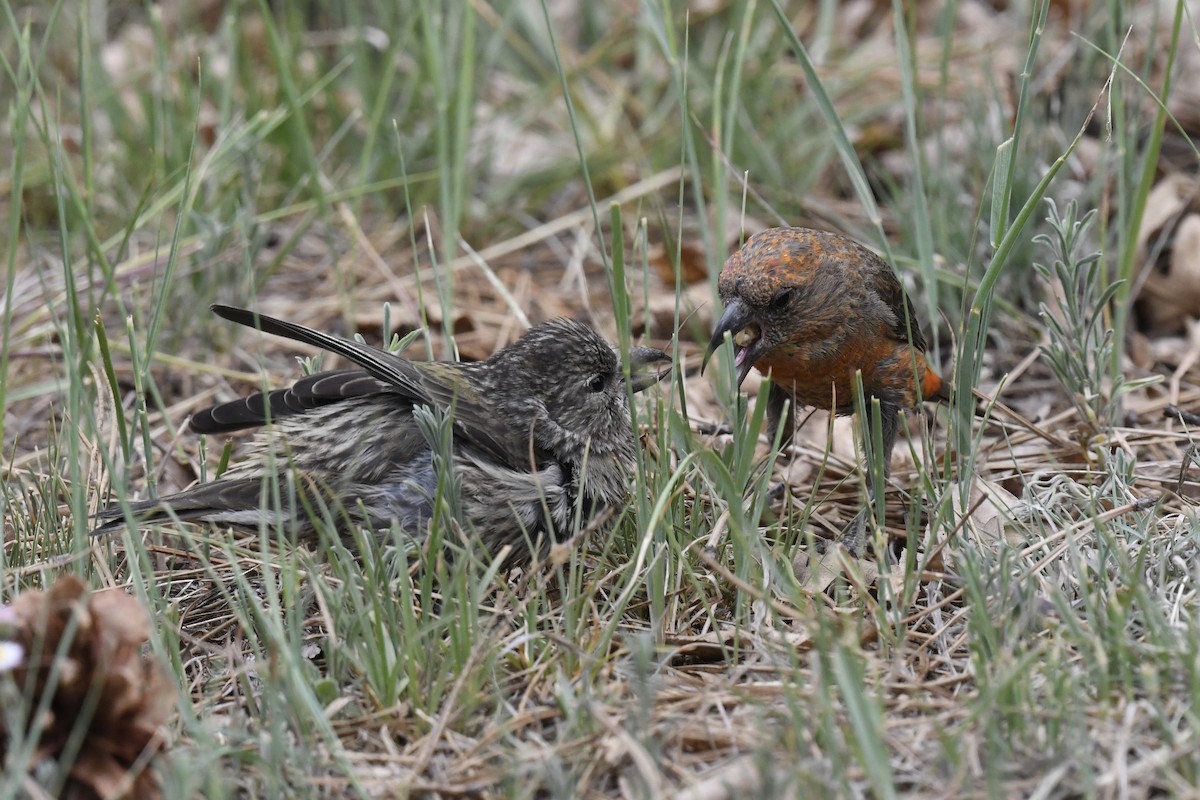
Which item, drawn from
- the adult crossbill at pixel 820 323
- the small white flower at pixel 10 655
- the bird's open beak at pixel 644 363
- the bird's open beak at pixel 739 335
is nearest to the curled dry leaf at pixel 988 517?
the adult crossbill at pixel 820 323

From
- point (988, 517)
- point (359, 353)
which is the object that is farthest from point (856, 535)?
point (359, 353)

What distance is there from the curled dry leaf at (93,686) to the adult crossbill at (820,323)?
83.2 inches

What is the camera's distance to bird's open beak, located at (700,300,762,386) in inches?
166

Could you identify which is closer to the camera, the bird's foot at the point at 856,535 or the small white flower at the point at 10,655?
the small white flower at the point at 10,655

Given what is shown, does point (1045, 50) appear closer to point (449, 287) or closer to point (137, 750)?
point (449, 287)

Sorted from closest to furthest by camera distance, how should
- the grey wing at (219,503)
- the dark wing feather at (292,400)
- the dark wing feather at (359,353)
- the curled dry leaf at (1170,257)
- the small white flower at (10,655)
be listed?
the small white flower at (10,655)
the grey wing at (219,503)
the dark wing feather at (359,353)
the dark wing feather at (292,400)
the curled dry leaf at (1170,257)

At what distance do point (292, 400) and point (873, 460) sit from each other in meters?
1.74

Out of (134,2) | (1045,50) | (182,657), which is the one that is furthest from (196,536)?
(134,2)

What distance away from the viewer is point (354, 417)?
13.0ft

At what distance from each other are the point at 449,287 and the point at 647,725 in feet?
8.14

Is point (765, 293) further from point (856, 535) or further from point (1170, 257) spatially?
point (1170, 257)

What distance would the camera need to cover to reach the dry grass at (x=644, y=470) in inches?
106

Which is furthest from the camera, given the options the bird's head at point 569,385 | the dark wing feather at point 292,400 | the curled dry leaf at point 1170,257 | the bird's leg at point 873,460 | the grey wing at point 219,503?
the curled dry leaf at point 1170,257

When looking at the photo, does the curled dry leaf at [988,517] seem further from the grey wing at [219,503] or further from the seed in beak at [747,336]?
the grey wing at [219,503]
